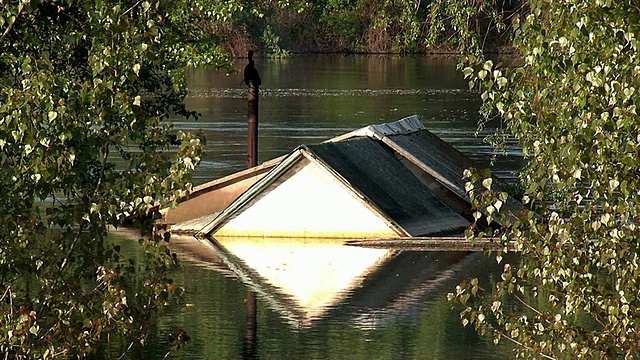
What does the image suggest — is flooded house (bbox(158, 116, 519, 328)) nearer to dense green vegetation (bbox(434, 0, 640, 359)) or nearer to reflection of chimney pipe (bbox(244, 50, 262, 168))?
reflection of chimney pipe (bbox(244, 50, 262, 168))

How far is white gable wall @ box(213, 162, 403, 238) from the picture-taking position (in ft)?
54.0

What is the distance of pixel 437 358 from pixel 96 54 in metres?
4.24

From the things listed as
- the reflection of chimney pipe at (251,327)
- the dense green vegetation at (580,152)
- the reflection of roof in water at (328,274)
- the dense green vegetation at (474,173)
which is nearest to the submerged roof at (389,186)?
the reflection of roof in water at (328,274)

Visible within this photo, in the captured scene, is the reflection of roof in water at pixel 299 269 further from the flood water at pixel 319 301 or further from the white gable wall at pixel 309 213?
the white gable wall at pixel 309 213

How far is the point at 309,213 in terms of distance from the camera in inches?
662

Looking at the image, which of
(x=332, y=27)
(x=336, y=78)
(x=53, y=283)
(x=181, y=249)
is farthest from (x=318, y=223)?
(x=332, y=27)

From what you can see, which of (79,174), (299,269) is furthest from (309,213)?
(79,174)

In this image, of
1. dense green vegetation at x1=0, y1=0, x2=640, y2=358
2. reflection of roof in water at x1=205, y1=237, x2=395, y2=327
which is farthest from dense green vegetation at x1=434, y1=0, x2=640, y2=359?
reflection of roof in water at x1=205, y1=237, x2=395, y2=327

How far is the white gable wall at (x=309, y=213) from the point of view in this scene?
1647 cm

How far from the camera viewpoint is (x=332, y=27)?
87.9m

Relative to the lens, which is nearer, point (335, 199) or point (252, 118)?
point (335, 199)

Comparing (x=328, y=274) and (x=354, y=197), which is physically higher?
(x=354, y=197)

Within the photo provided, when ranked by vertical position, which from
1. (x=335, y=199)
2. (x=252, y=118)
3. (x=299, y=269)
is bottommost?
(x=299, y=269)

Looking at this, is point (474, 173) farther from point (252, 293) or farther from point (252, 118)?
point (252, 118)
